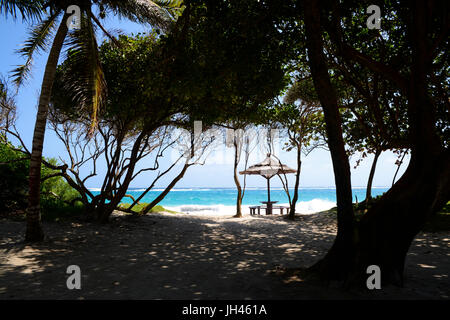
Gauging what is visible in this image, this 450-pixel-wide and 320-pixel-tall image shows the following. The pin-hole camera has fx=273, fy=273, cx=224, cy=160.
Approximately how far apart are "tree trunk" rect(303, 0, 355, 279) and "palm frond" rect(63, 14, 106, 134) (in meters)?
5.50

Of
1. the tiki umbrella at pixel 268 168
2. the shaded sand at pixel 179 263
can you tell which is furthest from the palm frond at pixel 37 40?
the tiki umbrella at pixel 268 168

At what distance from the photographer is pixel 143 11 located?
7906 mm

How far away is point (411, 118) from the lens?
414cm

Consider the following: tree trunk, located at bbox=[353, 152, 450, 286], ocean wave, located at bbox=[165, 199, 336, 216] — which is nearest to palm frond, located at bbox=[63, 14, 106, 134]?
tree trunk, located at bbox=[353, 152, 450, 286]

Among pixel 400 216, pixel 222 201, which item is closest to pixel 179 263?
pixel 400 216

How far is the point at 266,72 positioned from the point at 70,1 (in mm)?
5403

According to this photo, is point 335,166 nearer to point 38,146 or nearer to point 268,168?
point 38,146

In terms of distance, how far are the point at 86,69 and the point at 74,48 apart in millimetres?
584

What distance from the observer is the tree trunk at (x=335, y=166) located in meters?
4.08

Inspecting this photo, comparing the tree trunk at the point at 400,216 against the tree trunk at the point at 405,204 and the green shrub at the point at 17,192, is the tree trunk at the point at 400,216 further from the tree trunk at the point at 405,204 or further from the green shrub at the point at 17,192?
the green shrub at the point at 17,192

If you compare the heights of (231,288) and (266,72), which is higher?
(266,72)
